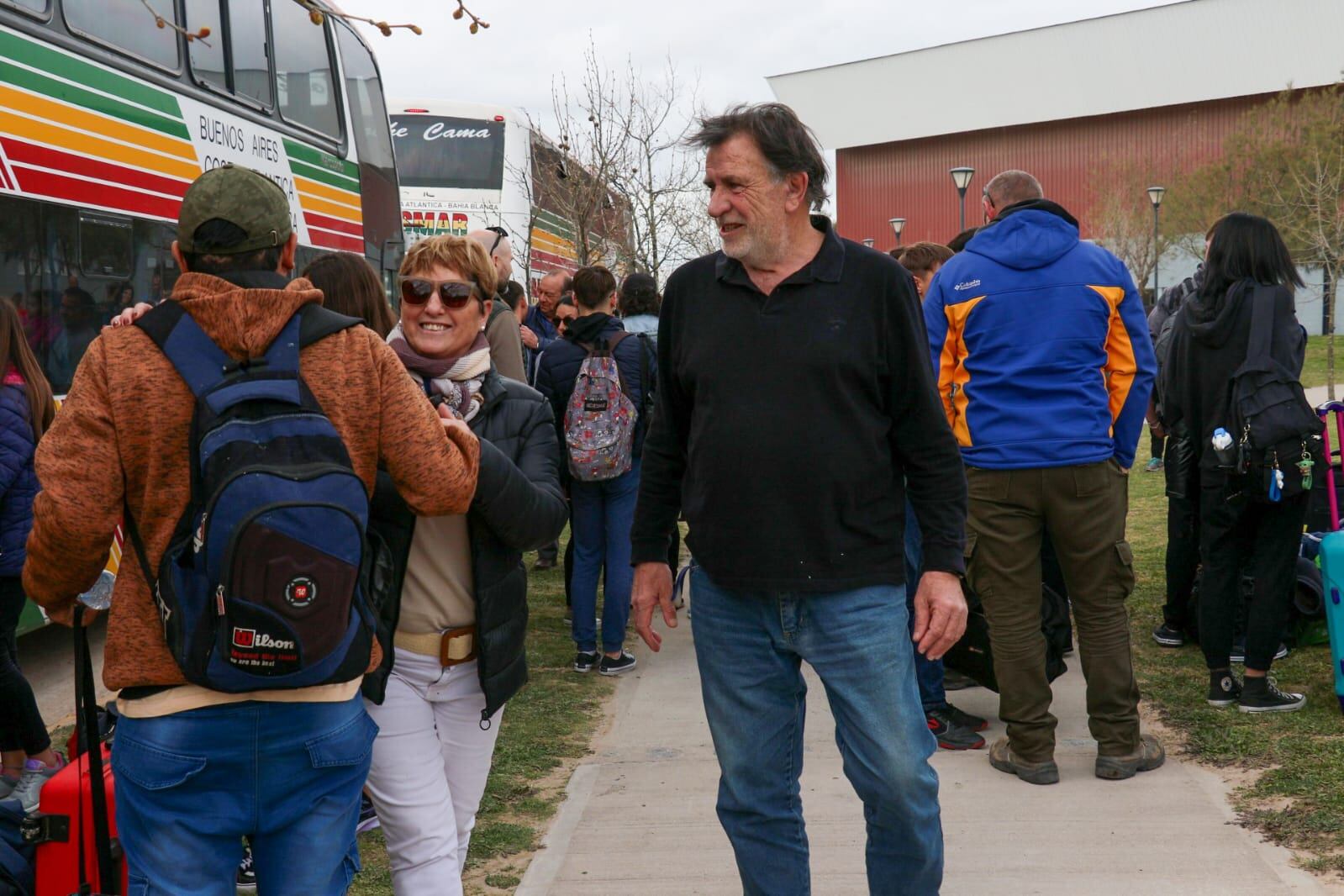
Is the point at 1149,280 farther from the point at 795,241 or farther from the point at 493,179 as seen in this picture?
the point at 795,241

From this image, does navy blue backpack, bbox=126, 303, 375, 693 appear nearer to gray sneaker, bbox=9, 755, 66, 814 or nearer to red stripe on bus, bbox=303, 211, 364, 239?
gray sneaker, bbox=9, 755, 66, 814

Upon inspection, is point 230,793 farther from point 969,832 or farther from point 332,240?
point 332,240

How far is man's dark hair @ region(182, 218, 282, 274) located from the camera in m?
2.23

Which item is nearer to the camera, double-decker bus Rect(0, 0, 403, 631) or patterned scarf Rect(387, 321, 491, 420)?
patterned scarf Rect(387, 321, 491, 420)

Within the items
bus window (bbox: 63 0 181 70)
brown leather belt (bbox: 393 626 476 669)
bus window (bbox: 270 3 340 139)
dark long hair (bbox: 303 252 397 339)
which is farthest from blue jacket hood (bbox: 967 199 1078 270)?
bus window (bbox: 270 3 340 139)

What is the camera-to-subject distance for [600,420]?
6.24 metres

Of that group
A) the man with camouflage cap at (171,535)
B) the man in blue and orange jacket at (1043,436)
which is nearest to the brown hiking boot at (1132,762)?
the man in blue and orange jacket at (1043,436)

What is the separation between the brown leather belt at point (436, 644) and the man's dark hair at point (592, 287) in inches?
148

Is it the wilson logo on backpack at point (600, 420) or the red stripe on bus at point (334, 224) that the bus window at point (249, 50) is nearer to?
the red stripe on bus at point (334, 224)

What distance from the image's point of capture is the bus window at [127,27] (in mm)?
6812

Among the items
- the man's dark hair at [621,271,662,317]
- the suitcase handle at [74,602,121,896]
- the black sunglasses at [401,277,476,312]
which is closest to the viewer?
the suitcase handle at [74,602,121,896]

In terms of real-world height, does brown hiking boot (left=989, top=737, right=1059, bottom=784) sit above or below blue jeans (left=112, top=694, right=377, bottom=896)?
below

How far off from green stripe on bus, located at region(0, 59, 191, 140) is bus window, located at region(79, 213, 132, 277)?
56cm

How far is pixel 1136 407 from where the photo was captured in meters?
4.57
